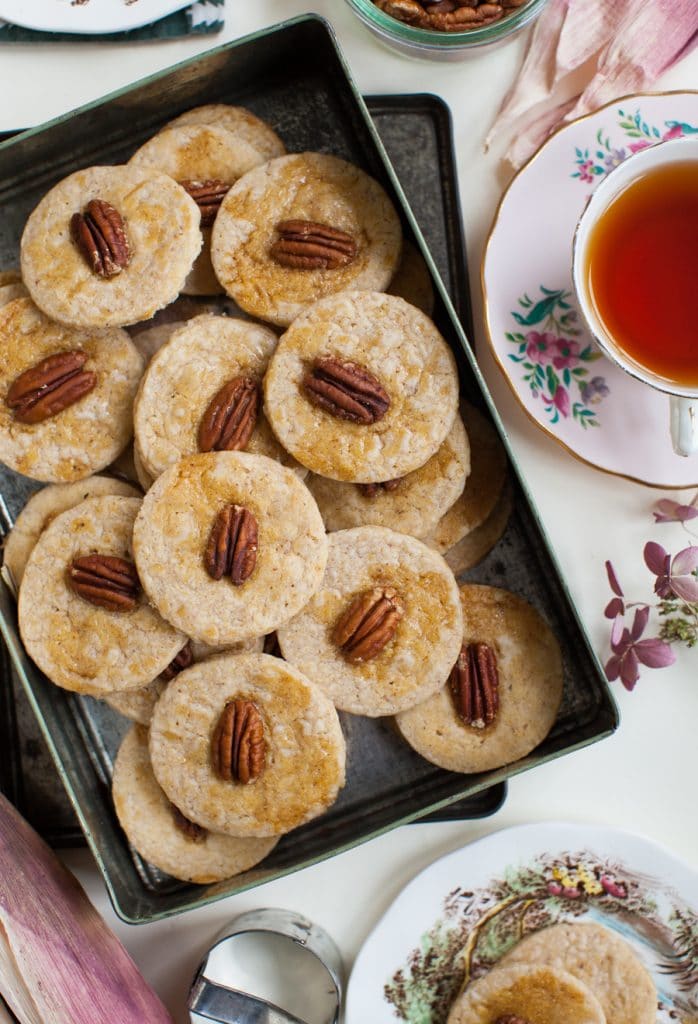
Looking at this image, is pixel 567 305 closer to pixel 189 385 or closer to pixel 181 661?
pixel 189 385

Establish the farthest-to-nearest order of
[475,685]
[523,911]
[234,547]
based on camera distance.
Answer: [523,911]
[475,685]
[234,547]

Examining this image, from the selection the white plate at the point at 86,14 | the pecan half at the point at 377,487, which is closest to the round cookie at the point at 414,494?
the pecan half at the point at 377,487

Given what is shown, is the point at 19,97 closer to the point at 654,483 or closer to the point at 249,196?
the point at 249,196

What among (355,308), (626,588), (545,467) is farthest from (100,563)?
(626,588)

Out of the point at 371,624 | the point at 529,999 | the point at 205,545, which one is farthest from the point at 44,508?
the point at 529,999

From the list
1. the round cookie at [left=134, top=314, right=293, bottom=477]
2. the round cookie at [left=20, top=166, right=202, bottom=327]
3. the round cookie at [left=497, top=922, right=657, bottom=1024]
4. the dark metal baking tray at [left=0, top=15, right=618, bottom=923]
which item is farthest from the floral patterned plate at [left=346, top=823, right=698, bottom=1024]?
the round cookie at [left=20, top=166, right=202, bottom=327]

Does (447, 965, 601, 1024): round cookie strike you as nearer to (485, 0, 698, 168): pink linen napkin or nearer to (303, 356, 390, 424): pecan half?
(303, 356, 390, 424): pecan half

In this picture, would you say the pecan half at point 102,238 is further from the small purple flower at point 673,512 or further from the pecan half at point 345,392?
the small purple flower at point 673,512
